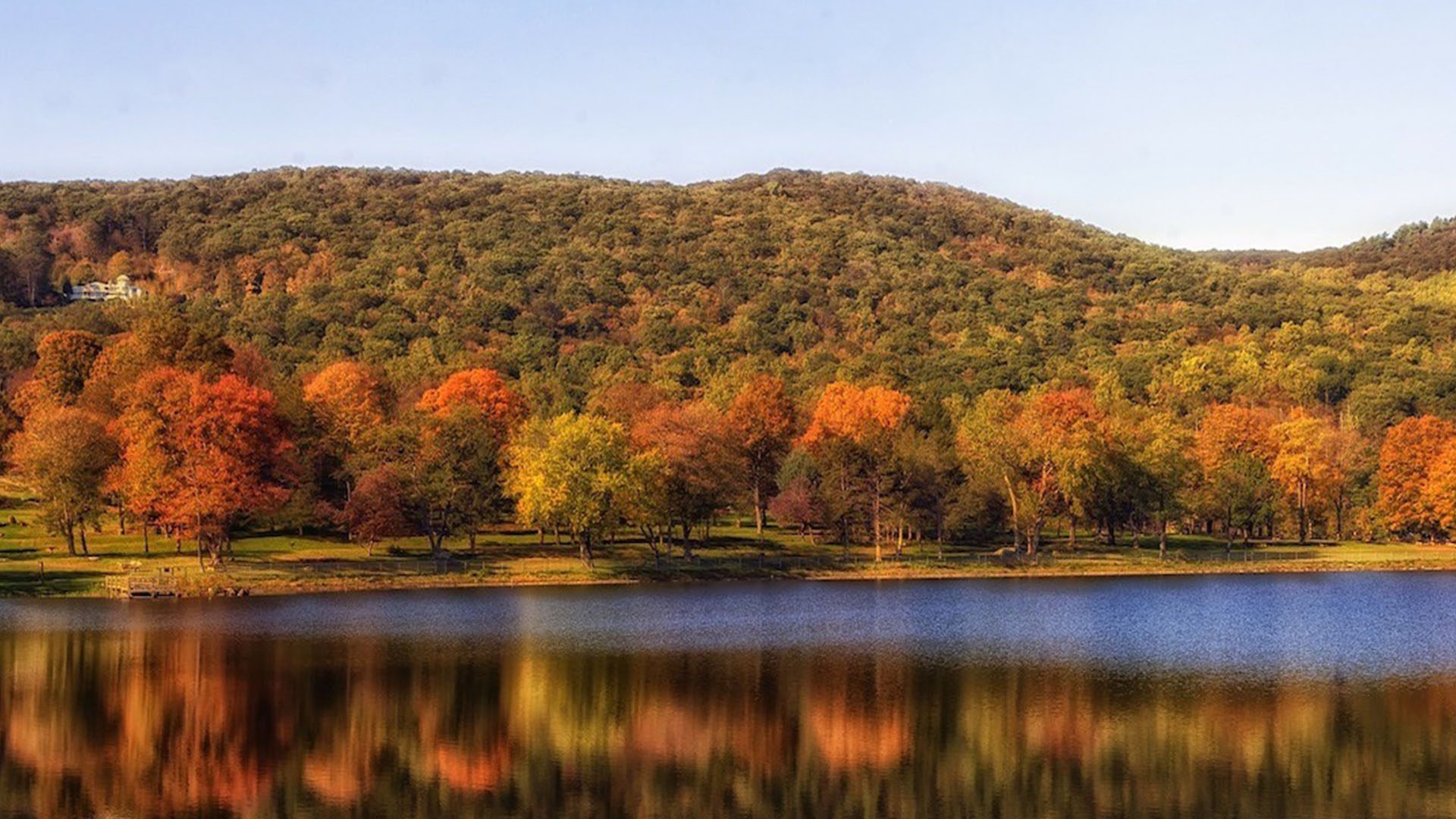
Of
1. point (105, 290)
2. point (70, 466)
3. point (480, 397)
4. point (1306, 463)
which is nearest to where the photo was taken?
point (70, 466)

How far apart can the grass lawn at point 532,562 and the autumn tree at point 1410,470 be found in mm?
3410

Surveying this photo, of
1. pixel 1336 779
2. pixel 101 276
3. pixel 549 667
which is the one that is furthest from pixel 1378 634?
pixel 101 276

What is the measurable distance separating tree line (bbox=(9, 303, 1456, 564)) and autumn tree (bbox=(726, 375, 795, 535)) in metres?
0.25

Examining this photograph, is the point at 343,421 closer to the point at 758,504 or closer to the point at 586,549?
the point at 586,549

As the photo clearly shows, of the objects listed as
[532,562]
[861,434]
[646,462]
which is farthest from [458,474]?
[861,434]

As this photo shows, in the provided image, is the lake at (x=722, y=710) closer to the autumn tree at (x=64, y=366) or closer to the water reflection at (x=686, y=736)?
the water reflection at (x=686, y=736)

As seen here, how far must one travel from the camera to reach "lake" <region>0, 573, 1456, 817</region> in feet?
107

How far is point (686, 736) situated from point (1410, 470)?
298 feet

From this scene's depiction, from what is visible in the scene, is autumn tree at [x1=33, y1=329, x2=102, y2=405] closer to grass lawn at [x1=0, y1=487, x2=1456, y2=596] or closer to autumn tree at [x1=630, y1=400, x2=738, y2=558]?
grass lawn at [x1=0, y1=487, x2=1456, y2=596]

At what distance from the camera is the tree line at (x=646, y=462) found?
3250 inches

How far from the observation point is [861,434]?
99562 mm

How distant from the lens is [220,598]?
2879 inches

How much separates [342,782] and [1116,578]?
213ft

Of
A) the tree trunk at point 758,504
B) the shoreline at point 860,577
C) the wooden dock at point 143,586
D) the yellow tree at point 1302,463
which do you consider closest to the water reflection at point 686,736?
the wooden dock at point 143,586
